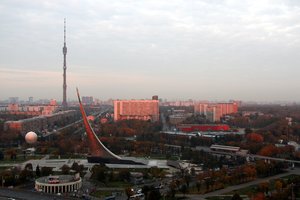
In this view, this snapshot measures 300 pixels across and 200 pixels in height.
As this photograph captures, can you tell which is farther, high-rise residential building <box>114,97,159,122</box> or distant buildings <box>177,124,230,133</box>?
high-rise residential building <box>114,97,159,122</box>

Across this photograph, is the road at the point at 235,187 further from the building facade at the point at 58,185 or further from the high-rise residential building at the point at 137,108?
the high-rise residential building at the point at 137,108

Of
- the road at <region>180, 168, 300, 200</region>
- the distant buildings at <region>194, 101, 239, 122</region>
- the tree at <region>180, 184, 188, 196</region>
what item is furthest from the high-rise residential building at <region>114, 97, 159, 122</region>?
the tree at <region>180, 184, 188, 196</region>

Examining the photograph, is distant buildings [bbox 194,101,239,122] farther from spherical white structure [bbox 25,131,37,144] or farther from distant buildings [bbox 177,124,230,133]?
spherical white structure [bbox 25,131,37,144]

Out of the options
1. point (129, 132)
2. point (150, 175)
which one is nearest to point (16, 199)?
point (150, 175)

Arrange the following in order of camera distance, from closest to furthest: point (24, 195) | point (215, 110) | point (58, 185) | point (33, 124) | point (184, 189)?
1. point (24, 195)
2. point (184, 189)
3. point (58, 185)
4. point (33, 124)
5. point (215, 110)

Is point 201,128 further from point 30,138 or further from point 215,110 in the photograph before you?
point 30,138

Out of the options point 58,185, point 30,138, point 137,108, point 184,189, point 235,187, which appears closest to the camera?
point 184,189

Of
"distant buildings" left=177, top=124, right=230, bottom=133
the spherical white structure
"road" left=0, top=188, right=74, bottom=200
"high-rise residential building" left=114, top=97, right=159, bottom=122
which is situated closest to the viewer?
"road" left=0, top=188, right=74, bottom=200

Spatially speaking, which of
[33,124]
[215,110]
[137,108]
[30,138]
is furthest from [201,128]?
[30,138]

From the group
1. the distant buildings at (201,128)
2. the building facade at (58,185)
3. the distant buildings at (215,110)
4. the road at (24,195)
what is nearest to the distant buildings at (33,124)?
the distant buildings at (201,128)

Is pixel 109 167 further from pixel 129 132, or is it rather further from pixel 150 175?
pixel 129 132

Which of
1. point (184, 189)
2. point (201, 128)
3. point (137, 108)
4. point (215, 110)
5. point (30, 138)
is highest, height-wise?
point (137, 108)
